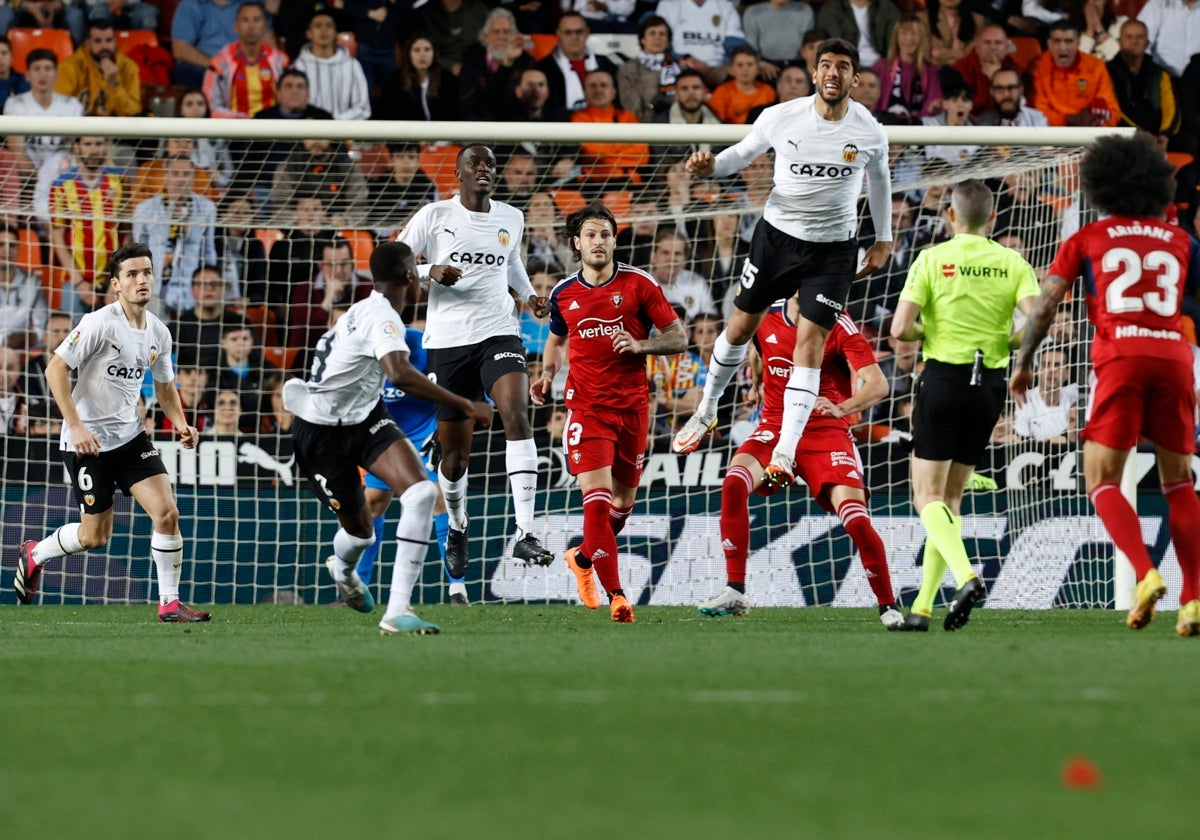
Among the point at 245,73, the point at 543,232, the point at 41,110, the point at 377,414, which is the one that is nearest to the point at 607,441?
the point at 377,414

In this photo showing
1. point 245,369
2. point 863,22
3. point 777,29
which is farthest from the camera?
point 863,22

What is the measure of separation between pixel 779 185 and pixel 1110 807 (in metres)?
5.91

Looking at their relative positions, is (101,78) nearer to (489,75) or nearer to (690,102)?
(489,75)

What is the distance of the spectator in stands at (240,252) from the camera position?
13109mm

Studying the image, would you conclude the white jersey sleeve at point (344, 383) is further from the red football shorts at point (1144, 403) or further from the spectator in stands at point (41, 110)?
the spectator in stands at point (41, 110)

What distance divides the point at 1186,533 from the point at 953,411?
122 cm

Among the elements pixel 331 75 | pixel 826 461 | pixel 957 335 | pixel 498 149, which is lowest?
pixel 826 461

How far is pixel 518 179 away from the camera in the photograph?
13367 mm

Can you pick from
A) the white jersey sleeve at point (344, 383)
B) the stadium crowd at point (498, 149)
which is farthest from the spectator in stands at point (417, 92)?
the white jersey sleeve at point (344, 383)

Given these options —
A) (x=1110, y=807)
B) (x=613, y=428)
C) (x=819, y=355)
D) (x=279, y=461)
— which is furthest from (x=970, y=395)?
(x=279, y=461)

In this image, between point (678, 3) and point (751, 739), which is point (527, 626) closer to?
point (751, 739)

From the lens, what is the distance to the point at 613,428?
9.62 meters

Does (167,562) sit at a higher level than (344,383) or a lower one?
lower

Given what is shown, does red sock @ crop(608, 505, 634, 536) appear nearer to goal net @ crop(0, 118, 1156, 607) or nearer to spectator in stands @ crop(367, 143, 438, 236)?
goal net @ crop(0, 118, 1156, 607)
